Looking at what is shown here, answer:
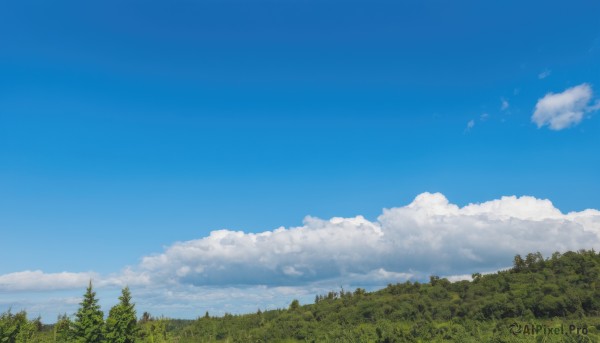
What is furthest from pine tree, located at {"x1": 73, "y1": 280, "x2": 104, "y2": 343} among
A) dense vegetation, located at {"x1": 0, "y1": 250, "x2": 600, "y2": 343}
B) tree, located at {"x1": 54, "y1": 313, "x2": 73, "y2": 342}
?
tree, located at {"x1": 54, "y1": 313, "x2": 73, "y2": 342}

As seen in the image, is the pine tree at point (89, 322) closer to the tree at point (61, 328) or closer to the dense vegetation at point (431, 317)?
the dense vegetation at point (431, 317)

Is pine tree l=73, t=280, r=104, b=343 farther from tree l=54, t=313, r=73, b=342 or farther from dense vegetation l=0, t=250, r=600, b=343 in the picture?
tree l=54, t=313, r=73, b=342

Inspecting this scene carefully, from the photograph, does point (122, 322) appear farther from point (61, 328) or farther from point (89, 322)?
point (61, 328)

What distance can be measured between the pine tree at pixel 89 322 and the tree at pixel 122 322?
2.14 m

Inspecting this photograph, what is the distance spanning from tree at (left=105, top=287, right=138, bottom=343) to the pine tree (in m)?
2.14

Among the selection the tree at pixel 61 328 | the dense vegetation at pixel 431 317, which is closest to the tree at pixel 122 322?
the dense vegetation at pixel 431 317

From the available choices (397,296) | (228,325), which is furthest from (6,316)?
(397,296)

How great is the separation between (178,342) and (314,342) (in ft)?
127

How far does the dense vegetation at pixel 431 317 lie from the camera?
8269 cm

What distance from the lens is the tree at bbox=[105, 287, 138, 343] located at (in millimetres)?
86938

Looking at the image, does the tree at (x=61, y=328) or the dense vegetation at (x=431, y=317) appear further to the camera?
the tree at (x=61, y=328)

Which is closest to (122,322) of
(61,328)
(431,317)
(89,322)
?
(89,322)

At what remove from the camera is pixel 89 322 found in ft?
271

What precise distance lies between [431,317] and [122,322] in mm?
60940
